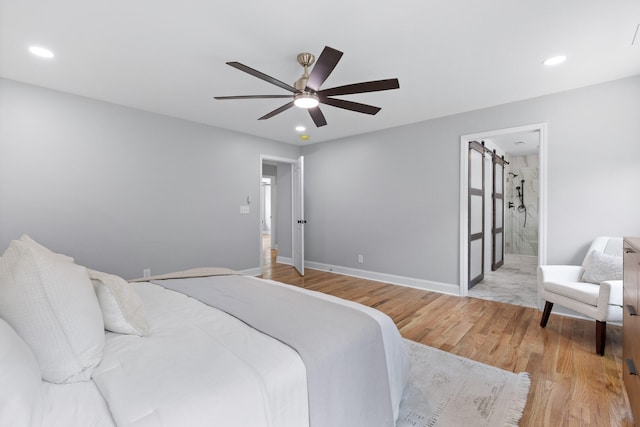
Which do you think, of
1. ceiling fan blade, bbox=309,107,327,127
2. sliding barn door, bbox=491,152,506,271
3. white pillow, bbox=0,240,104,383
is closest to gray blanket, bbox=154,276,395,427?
white pillow, bbox=0,240,104,383

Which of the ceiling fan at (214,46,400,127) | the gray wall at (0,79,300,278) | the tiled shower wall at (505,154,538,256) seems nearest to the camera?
the ceiling fan at (214,46,400,127)

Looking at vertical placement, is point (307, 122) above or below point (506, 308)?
above

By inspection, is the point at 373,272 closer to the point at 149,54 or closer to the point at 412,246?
the point at 412,246

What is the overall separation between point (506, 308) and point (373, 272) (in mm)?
1948

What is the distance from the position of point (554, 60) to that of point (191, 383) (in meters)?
3.56

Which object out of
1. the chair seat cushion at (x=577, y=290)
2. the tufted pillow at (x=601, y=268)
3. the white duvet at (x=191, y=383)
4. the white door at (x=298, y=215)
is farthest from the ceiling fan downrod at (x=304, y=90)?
the tufted pillow at (x=601, y=268)

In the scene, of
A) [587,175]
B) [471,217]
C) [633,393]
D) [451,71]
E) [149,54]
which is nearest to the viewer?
[633,393]

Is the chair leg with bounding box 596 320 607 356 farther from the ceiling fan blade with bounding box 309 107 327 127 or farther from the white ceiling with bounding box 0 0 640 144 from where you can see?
the ceiling fan blade with bounding box 309 107 327 127

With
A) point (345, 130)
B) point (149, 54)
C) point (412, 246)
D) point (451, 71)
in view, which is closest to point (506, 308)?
point (412, 246)

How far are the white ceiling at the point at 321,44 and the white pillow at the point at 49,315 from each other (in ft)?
5.82

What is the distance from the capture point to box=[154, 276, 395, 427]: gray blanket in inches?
45.9

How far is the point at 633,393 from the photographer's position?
1.32m

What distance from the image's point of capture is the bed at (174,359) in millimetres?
813

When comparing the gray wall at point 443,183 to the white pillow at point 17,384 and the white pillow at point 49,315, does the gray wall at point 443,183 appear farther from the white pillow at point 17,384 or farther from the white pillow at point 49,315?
the white pillow at point 17,384
